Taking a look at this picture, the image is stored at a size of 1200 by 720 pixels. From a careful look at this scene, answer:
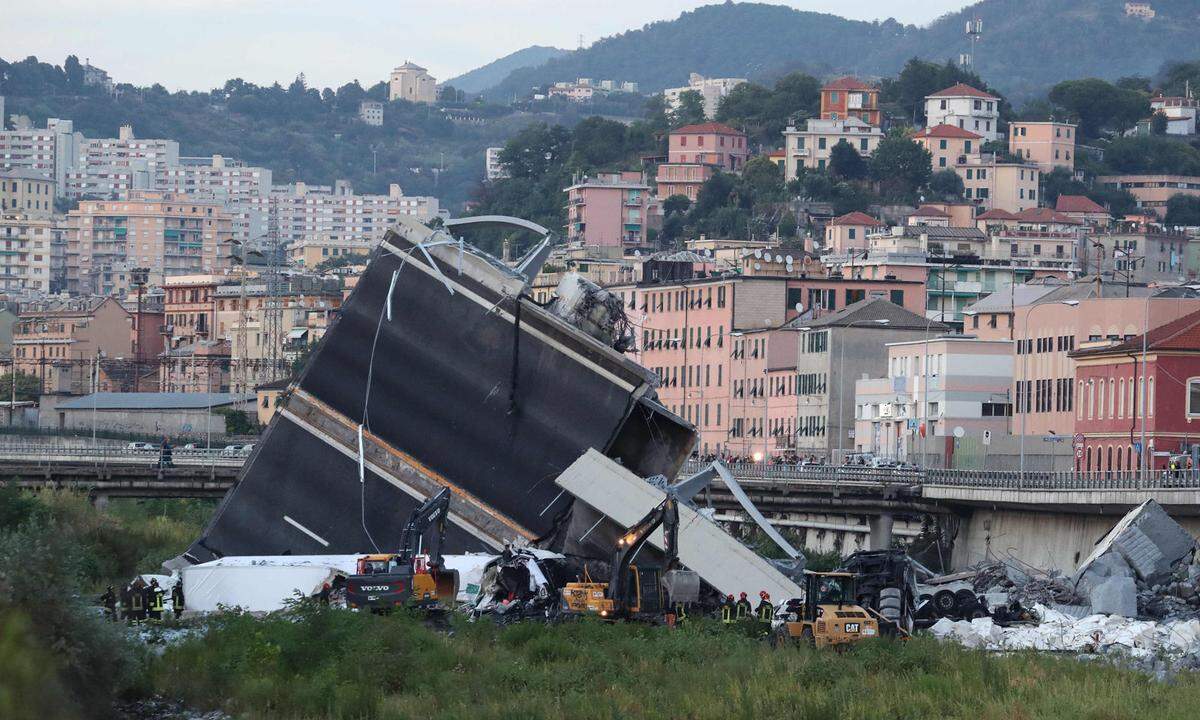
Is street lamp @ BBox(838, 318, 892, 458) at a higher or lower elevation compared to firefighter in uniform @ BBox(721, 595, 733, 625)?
higher

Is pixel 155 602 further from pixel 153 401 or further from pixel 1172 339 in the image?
pixel 153 401

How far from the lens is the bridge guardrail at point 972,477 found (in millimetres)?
65250

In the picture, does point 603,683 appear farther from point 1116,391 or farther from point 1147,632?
point 1116,391

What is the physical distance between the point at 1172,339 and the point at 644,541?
1150 inches

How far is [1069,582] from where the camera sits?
200 feet

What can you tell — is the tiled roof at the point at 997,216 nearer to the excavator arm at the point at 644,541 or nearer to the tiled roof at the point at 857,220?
the tiled roof at the point at 857,220

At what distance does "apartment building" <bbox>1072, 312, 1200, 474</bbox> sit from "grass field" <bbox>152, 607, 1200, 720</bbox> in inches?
1356

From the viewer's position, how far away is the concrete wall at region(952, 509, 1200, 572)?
67938 mm

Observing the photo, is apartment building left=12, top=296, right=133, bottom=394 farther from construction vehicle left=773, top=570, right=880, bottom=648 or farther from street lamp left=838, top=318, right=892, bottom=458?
construction vehicle left=773, top=570, right=880, bottom=648

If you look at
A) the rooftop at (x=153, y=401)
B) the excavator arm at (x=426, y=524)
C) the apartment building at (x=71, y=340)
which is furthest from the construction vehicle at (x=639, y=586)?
the apartment building at (x=71, y=340)

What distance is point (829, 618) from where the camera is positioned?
43781 millimetres

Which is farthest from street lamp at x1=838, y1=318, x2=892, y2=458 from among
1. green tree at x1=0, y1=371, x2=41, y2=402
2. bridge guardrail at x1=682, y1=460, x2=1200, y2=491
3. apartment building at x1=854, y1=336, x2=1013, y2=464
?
green tree at x1=0, y1=371, x2=41, y2=402

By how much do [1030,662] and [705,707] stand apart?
689 cm

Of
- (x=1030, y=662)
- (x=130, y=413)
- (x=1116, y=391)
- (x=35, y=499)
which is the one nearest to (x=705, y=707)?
(x=1030, y=662)
